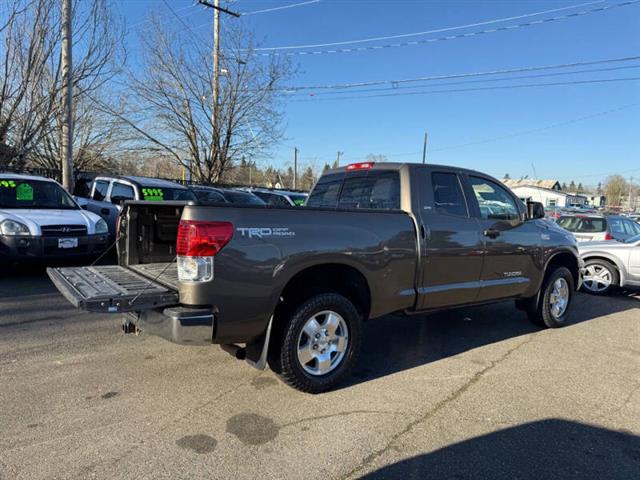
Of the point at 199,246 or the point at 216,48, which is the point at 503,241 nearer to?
the point at 199,246

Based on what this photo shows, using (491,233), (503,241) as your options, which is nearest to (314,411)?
(491,233)

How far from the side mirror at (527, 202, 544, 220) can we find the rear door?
1.19m

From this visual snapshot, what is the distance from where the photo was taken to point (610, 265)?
8.71m

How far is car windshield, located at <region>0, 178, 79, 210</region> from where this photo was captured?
7836mm

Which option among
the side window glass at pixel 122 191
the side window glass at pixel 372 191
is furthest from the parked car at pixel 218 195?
the side window glass at pixel 372 191

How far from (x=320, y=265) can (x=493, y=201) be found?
2658 mm

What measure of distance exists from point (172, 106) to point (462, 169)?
691 inches

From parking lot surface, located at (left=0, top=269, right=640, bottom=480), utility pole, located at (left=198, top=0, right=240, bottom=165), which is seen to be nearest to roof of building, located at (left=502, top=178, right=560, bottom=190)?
utility pole, located at (left=198, top=0, right=240, bottom=165)

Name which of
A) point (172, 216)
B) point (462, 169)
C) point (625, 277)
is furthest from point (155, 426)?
point (625, 277)

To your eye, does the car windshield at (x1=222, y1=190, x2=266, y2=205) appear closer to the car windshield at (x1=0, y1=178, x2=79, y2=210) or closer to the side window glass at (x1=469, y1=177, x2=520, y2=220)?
the car windshield at (x1=0, y1=178, x2=79, y2=210)

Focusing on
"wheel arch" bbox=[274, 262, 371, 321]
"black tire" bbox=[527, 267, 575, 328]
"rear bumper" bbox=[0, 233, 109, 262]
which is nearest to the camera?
"wheel arch" bbox=[274, 262, 371, 321]

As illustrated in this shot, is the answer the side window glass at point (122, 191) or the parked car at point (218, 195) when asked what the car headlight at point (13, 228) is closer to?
the side window glass at point (122, 191)

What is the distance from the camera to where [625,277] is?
28.0 ft

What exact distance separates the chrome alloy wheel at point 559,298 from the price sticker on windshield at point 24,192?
8.59 meters
